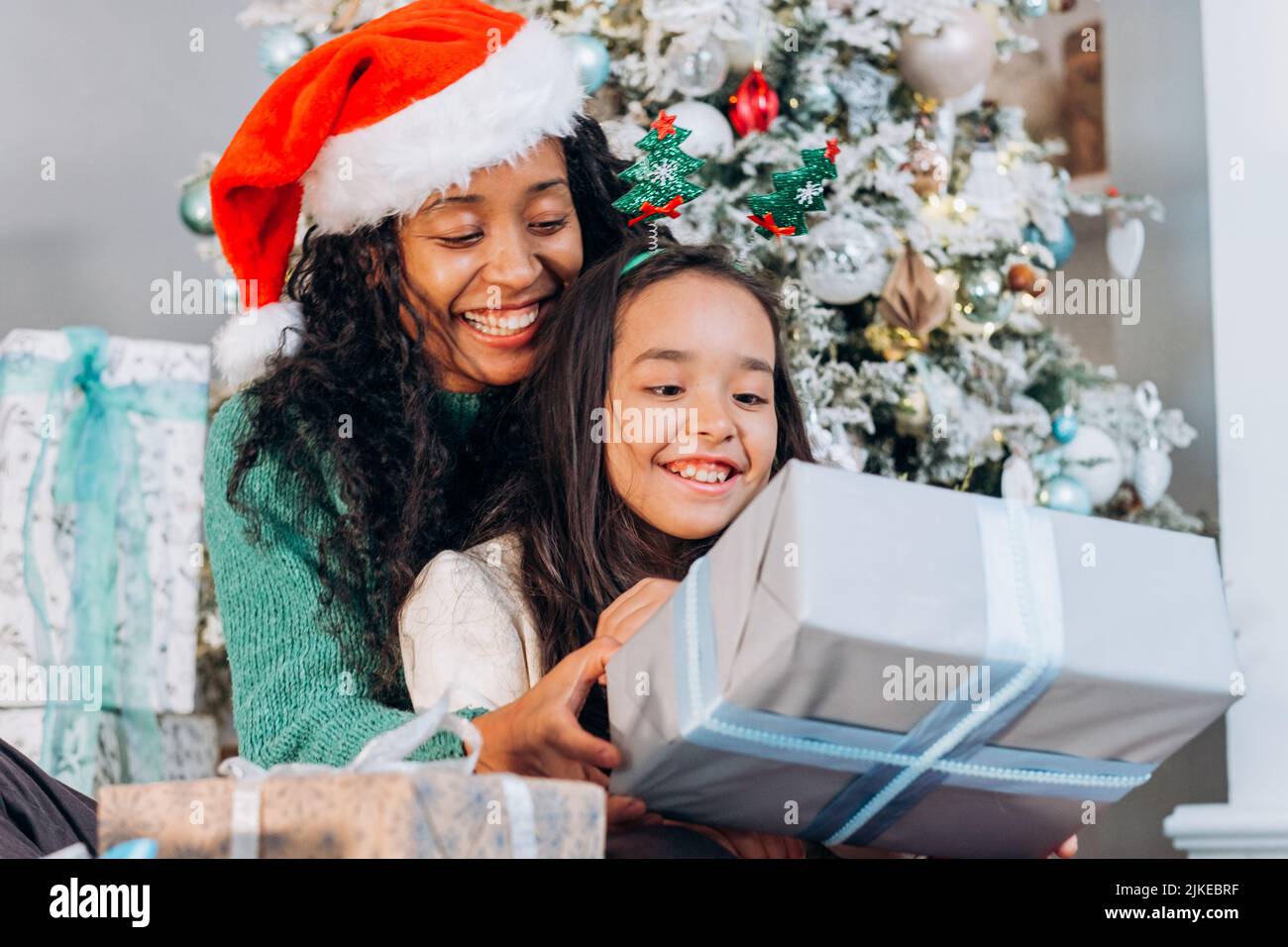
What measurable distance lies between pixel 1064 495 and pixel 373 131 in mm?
1919

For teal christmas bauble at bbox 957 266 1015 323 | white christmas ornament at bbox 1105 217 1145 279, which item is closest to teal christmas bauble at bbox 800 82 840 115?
teal christmas bauble at bbox 957 266 1015 323

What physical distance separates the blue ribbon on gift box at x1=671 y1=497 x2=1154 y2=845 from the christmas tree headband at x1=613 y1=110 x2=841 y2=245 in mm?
673

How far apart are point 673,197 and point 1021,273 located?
5.47 ft

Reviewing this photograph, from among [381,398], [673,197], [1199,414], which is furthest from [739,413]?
[1199,414]

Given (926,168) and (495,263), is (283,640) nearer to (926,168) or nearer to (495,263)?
(495,263)

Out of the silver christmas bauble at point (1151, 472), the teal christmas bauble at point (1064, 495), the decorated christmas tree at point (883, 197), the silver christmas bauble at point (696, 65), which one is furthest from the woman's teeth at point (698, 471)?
the silver christmas bauble at point (1151, 472)

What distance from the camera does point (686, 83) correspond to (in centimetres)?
260

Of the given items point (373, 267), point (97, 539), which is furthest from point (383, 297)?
point (97, 539)

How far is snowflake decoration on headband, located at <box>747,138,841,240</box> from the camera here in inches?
56.7

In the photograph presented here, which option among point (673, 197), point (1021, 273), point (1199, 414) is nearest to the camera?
point (673, 197)

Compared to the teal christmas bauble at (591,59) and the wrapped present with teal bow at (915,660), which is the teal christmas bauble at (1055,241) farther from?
the wrapped present with teal bow at (915,660)

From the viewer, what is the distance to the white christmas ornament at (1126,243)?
11.0ft

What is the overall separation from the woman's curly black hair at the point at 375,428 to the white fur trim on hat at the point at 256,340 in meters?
0.02
